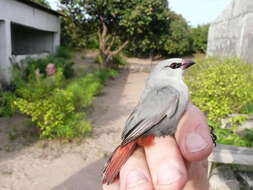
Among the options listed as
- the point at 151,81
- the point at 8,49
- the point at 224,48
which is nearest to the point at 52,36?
the point at 8,49

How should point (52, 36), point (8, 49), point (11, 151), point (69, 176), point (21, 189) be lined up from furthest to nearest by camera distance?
point (52, 36) → point (8, 49) → point (11, 151) → point (69, 176) → point (21, 189)

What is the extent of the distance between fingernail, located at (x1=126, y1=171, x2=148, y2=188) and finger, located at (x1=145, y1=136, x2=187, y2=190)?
6 centimetres

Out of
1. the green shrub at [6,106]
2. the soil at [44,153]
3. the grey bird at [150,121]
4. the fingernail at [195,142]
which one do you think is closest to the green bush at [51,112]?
the soil at [44,153]

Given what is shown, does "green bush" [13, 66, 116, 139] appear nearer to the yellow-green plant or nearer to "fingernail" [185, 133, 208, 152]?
the yellow-green plant

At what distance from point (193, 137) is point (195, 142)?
3 centimetres

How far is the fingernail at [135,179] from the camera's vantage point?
1.24 meters

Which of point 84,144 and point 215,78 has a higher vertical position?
point 215,78

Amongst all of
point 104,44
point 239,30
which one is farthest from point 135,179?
point 104,44

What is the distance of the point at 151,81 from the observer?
174 centimetres

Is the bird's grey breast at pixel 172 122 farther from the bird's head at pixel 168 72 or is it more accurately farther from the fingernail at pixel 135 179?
the fingernail at pixel 135 179

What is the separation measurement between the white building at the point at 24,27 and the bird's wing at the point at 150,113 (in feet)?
24.1

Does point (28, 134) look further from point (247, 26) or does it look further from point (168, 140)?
point (247, 26)

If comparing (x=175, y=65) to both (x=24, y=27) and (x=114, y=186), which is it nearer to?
(x=114, y=186)

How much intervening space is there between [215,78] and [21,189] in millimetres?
3870
